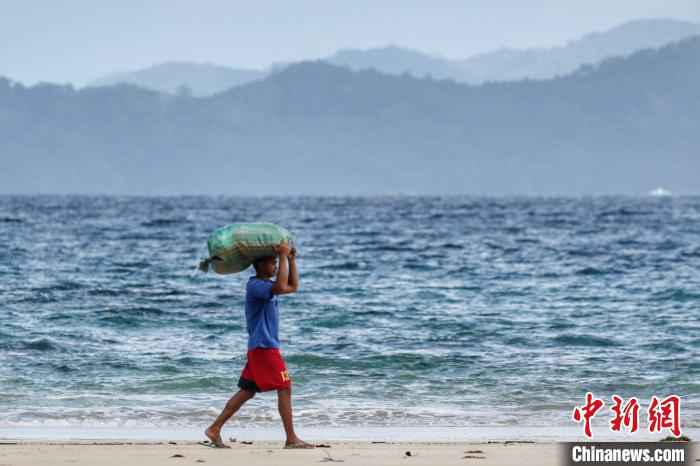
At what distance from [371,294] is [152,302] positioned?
4.82 m

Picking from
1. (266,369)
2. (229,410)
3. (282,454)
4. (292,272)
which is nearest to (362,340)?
(229,410)

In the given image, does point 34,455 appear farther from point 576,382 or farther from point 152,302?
point 152,302

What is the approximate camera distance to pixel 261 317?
9078 millimetres

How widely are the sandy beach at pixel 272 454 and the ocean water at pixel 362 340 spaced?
188 centimetres

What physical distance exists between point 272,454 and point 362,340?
8.80 meters

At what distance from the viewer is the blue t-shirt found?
29.6ft

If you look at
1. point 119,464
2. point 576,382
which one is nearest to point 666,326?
point 576,382

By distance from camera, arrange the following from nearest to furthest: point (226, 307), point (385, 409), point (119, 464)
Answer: point (119, 464)
point (385, 409)
point (226, 307)

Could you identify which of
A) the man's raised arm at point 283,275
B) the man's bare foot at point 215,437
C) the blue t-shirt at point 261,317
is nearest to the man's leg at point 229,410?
the man's bare foot at point 215,437

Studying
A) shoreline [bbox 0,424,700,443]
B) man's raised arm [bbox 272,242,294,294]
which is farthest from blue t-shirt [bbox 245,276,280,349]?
shoreline [bbox 0,424,700,443]

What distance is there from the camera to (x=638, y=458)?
8.48 m

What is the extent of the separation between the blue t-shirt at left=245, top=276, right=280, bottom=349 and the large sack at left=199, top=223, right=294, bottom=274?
8.3 inches

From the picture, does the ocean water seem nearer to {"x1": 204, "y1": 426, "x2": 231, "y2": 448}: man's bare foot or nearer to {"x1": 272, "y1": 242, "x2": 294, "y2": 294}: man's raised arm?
{"x1": 204, "y1": 426, "x2": 231, "y2": 448}: man's bare foot

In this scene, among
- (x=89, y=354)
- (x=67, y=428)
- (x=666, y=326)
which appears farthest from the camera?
(x=666, y=326)
